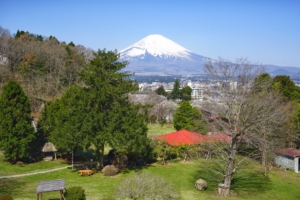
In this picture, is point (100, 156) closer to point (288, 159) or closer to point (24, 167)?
point (24, 167)

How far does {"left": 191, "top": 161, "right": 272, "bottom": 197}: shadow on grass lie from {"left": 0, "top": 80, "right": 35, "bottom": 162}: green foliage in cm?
1249

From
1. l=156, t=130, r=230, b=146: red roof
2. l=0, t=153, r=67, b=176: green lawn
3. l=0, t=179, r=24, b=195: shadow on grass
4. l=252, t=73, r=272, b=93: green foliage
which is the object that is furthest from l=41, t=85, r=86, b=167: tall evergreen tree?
l=252, t=73, r=272, b=93: green foliage

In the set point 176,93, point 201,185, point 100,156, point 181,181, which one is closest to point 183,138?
point 181,181

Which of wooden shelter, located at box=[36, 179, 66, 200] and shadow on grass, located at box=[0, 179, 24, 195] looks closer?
wooden shelter, located at box=[36, 179, 66, 200]

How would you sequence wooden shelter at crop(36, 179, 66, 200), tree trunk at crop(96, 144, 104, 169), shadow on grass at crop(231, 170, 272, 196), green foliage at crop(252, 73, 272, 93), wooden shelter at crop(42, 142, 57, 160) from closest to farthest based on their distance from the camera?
wooden shelter at crop(36, 179, 66, 200)
green foliage at crop(252, 73, 272, 93)
shadow on grass at crop(231, 170, 272, 196)
tree trunk at crop(96, 144, 104, 169)
wooden shelter at crop(42, 142, 57, 160)

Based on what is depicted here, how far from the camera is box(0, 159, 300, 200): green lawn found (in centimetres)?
1639

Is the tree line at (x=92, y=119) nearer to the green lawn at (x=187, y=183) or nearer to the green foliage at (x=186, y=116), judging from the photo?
the green lawn at (x=187, y=183)

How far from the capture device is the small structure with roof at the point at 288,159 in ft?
74.6

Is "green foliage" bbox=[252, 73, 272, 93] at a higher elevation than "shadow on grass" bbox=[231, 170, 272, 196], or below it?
higher

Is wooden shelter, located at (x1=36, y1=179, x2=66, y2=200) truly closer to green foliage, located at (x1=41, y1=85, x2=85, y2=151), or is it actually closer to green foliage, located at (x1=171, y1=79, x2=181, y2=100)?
green foliage, located at (x1=41, y1=85, x2=85, y2=151)

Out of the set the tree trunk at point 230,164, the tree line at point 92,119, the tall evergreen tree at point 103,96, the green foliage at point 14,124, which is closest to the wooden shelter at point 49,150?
the tree line at point 92,119

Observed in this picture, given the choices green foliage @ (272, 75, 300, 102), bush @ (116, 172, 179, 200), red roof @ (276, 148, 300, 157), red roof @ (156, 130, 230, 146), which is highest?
green foliage @ (272, 75, 300, 102)

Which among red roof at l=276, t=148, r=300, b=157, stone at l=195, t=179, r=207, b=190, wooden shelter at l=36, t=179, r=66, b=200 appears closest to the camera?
wooden shelter at l=36, t=179, r=66, b=200

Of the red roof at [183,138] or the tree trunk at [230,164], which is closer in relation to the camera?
the tree trunk at [230,164]
